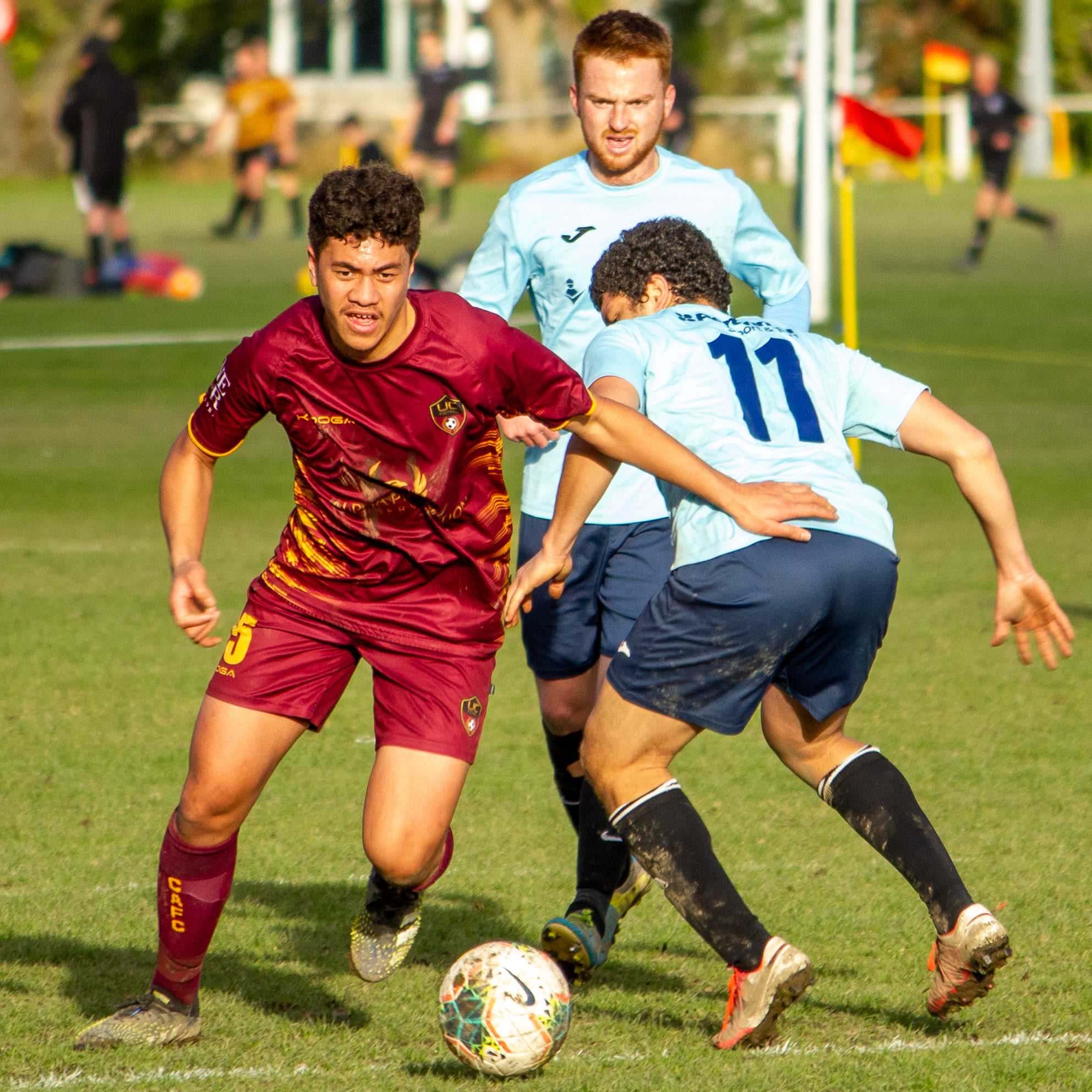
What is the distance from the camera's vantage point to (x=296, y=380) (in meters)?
4.20

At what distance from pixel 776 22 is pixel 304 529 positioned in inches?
1928

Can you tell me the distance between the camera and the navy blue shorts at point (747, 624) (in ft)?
13.3

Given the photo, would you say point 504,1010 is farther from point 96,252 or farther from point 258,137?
point 258,137

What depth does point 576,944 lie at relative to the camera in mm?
4629

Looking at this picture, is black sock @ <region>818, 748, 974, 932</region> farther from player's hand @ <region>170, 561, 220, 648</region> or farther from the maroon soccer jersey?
player's hand @ <region>170, 561, 220, 648</region>

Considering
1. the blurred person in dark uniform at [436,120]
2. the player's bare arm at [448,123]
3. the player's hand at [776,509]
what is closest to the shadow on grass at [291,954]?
the player's hand at [776,509]

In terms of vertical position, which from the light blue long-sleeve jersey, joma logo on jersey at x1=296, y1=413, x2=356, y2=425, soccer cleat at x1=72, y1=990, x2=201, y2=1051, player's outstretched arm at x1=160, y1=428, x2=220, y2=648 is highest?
the light blue long-sleeve jersey

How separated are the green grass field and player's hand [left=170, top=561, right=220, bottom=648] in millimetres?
949

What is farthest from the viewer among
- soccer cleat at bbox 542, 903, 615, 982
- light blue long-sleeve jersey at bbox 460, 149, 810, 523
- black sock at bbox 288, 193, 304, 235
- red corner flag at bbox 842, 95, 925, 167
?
black sock at bbox 288, 193, 304, 235

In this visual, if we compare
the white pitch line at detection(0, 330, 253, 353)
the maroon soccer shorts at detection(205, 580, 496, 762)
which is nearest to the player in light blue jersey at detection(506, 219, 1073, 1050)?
the maroon soccer shorts at detection(205, 580, 496, 762)

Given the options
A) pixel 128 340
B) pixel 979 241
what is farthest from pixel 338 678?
pixel 979 241

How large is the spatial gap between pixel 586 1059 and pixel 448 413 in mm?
1471

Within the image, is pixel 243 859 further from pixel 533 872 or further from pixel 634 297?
pixel 634 297

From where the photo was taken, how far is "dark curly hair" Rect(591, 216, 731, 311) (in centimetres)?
448
